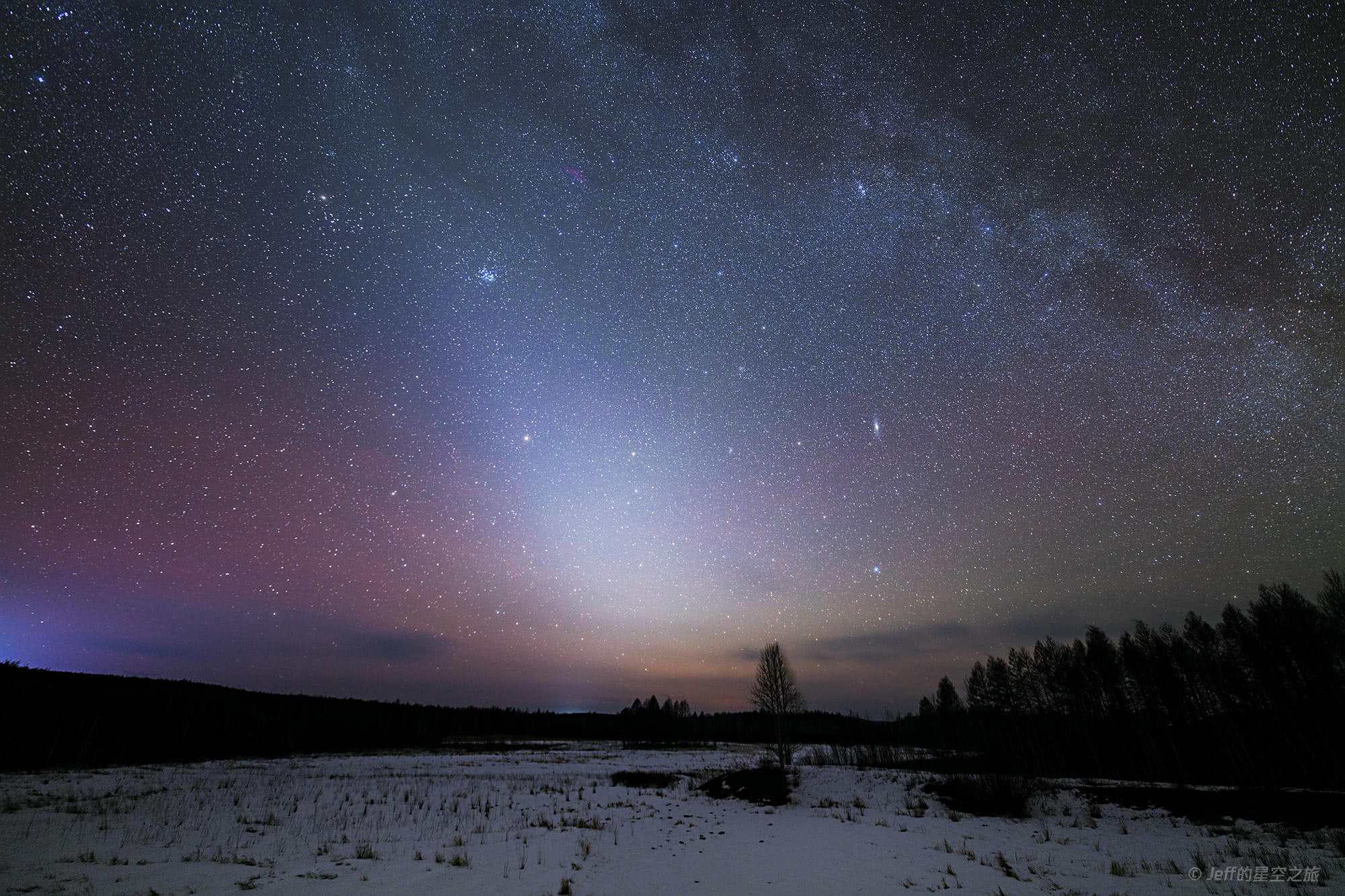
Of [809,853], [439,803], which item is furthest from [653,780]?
[809,853]

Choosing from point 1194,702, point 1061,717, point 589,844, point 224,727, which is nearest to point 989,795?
point 589,844

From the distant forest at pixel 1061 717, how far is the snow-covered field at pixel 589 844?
1447 cm

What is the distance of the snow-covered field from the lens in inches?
392

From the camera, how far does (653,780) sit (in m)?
30.8

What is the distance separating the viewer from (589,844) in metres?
13.3

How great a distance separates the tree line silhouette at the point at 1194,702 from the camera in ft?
124

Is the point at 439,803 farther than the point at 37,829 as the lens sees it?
Yes

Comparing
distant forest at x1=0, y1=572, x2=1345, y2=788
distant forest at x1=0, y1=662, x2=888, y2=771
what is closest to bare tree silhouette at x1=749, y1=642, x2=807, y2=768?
distant forest at x1=0, y1=572, x2=1345, y2=788

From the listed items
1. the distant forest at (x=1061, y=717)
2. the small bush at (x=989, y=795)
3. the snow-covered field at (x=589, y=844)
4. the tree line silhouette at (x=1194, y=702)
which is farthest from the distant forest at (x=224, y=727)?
the small bush at (x=989, y=795)

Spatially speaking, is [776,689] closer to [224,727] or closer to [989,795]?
[989,795]

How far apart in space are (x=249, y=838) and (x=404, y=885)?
782 cm

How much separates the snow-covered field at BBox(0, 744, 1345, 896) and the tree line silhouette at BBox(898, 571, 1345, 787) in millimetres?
16324

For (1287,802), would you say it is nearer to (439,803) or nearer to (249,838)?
(439,803)

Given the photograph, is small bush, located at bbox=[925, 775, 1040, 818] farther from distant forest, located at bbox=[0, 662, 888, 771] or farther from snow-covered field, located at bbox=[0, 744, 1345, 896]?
distant forest, located at bbox=[0, 662, 888, 771]
